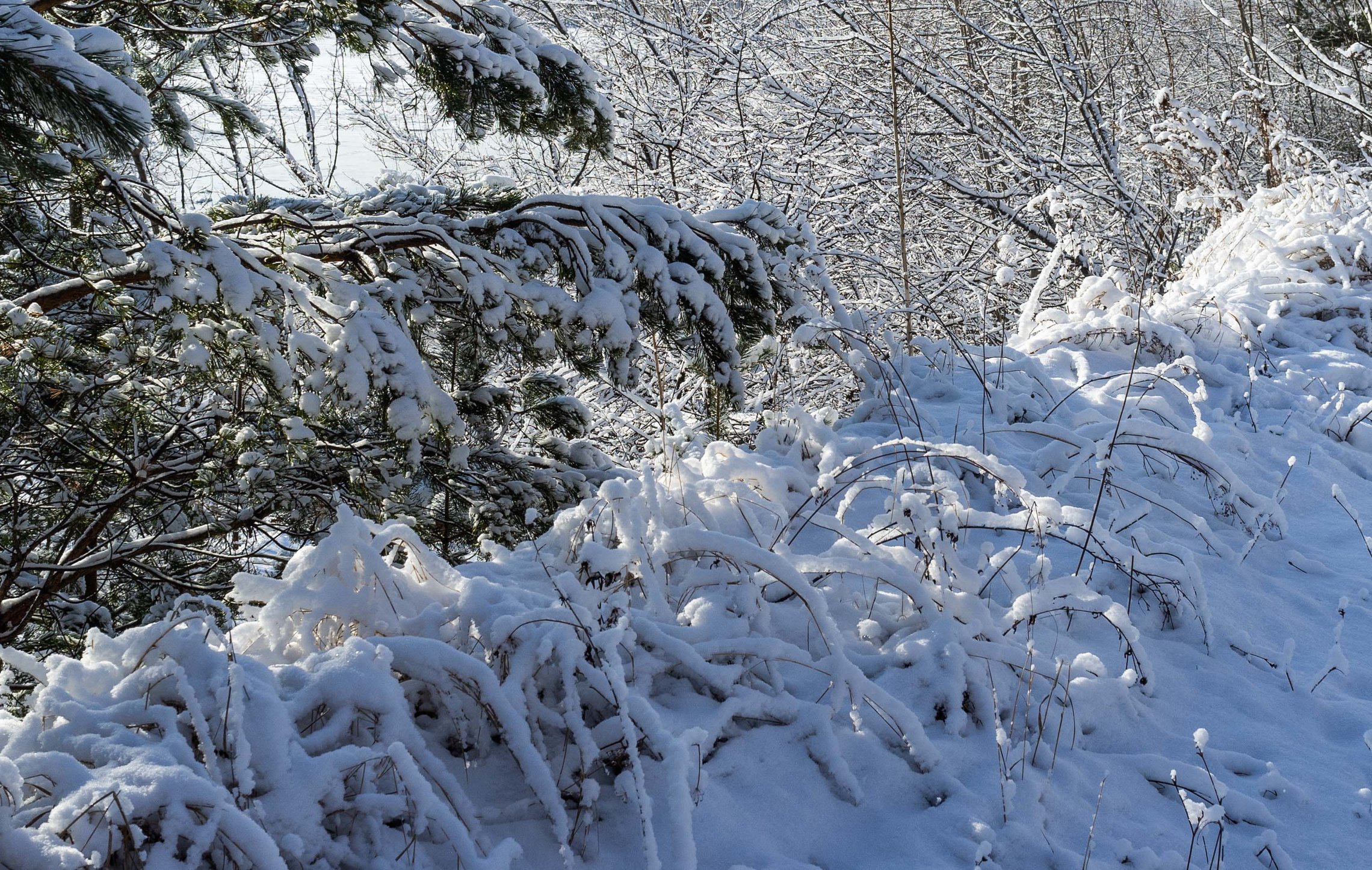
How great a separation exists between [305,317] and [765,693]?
1.81 meters

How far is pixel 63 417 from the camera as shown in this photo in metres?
3.58

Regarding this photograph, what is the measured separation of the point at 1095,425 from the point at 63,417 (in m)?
3.76

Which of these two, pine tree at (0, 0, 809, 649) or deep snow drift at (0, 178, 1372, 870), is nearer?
deep snow drift at (0, 178, 1372, 870)

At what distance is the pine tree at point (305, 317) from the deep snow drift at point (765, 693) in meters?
0.76

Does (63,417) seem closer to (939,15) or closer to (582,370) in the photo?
(582,370)

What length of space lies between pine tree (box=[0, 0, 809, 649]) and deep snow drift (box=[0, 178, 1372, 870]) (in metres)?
0.76

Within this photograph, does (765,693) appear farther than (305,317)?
No

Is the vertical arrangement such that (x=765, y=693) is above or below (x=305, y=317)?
below

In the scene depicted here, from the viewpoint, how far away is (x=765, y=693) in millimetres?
2072

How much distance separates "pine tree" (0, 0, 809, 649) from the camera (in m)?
2.88

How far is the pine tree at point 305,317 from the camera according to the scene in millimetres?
2877

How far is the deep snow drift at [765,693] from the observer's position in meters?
1.48

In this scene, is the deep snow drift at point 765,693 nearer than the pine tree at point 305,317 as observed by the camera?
Yes

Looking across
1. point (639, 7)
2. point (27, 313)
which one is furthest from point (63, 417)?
point (639, 7)
